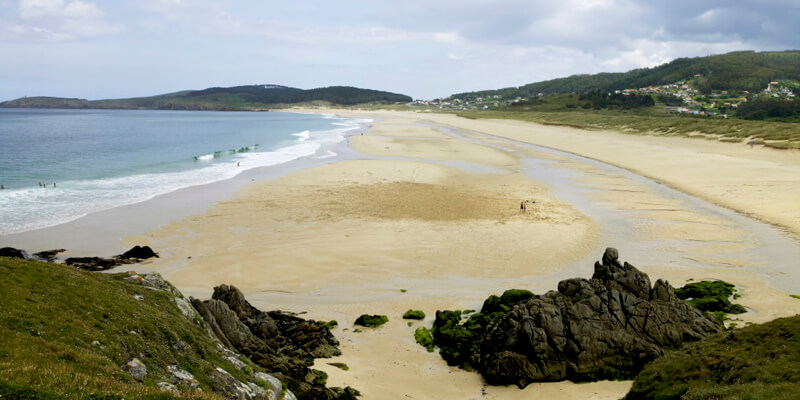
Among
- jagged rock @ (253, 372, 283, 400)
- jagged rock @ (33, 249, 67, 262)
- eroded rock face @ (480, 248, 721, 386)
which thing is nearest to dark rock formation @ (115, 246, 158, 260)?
jagged rock @ (33, 249, 67, 262)

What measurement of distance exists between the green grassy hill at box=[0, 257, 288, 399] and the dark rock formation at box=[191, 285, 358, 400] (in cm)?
91

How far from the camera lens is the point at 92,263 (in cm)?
1909

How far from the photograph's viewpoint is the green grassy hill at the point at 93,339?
21.1ft

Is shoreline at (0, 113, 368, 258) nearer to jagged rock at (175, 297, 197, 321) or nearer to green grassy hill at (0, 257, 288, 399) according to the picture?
jagged rock at (175, 297, 197, 321)

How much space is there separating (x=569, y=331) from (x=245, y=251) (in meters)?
14.3

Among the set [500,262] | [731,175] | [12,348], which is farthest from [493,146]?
[12,348]

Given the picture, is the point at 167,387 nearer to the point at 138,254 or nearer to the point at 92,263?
the point at 92,263

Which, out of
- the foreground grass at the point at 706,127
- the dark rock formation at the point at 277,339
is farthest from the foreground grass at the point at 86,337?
the foreground grass at the point at 706,127

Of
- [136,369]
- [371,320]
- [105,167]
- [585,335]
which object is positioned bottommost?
[371,320]

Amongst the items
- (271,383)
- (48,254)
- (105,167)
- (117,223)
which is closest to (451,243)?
(271,383)

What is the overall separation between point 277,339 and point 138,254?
34.5 ft

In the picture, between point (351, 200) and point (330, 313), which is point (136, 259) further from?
point (351, 200)

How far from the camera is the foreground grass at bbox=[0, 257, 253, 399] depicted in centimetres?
642

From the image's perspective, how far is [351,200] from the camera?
Answer: 31391 millimetres
